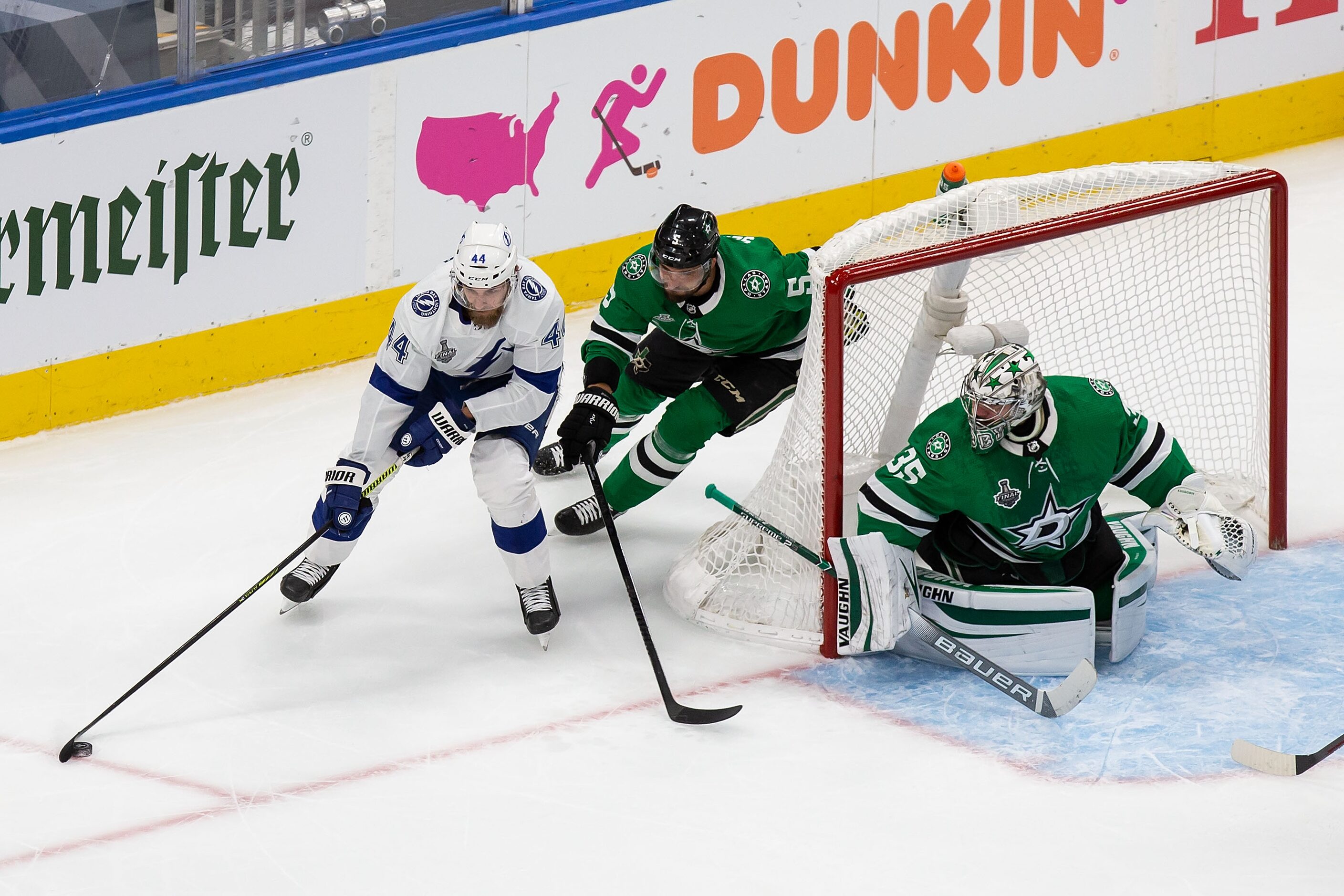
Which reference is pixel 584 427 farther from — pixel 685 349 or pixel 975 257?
pixel 975 257

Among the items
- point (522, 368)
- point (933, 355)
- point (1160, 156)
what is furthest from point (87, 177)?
point (1160, 156)

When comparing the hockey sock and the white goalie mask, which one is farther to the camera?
the hockey sock

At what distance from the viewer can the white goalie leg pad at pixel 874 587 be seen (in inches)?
164

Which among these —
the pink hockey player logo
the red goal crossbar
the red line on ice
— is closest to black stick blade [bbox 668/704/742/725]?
the red line on ice

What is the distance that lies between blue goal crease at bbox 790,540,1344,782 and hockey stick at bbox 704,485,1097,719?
41 millimetres

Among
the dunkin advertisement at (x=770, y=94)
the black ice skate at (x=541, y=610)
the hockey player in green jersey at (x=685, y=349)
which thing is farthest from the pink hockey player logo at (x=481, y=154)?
the black ice skate at (x=541, y=610)

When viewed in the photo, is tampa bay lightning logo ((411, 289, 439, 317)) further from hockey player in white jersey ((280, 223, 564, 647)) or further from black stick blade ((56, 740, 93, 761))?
black stick blade ((56, 740, 93, 761))

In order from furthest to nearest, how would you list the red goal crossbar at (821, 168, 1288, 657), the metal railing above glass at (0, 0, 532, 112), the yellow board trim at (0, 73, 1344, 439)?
the yellow board trim at (0, 73, 1344, 439)
the metal railing above glass at (0, 0, 532, 112)
the red goal crossbar at (821, 168, 1288, 657)

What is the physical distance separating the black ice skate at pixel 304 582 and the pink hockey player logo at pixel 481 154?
6.41ft

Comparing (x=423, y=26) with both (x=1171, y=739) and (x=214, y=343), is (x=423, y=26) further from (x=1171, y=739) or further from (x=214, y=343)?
(x=1171, y=739)

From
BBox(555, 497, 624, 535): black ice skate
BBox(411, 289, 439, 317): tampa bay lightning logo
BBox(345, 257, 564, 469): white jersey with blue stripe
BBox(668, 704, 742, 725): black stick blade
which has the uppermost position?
BBox(411, 289, 439, 317): tampa bay lightning logo

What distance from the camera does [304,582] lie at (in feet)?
15.1

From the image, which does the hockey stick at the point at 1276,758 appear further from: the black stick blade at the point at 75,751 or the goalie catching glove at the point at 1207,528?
the black stick blade at the point at 75,751

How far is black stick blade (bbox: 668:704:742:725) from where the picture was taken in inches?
160
